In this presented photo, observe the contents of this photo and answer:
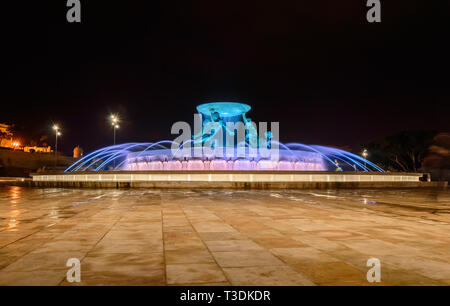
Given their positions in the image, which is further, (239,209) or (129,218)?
(239,209)

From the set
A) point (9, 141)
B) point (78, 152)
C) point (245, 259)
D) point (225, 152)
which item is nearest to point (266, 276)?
point (245, 259)

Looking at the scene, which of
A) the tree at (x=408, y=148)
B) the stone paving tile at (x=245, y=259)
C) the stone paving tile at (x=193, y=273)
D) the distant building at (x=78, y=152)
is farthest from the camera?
the distant building at (x=78, y=152)

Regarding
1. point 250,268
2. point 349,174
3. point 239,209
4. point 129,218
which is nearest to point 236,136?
point 349,174

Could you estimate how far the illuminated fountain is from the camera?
27.4 meters

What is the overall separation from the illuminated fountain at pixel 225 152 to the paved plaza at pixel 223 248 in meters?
18.4

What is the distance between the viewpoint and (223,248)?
203 inches

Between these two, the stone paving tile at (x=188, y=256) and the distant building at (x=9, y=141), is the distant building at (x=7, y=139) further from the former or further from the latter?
the stone paving tile at (x=188, y=256)

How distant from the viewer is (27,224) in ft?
24.3

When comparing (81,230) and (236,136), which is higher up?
(236,136)

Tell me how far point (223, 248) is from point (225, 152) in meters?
22.7

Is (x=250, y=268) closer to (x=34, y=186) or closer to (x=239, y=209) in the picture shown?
(x=239, y=209)

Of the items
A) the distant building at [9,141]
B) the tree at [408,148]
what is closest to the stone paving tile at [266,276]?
the tree at [408,148]

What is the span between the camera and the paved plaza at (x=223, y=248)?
3.76m

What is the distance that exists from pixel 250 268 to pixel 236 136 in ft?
98.8
